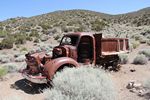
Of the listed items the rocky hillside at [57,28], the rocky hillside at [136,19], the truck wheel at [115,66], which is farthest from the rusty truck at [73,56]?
the rocky hillside at [136,19]

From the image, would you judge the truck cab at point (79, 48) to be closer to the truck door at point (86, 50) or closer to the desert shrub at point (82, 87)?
the truck door at point (86, 50)

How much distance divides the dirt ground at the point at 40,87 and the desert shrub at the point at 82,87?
131 centimetres

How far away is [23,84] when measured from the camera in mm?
12352

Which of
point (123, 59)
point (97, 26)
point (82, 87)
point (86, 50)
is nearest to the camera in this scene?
point (82, 87)

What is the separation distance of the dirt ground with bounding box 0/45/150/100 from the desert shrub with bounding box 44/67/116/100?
4.31ft

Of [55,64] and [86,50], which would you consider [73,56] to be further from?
[55,64]

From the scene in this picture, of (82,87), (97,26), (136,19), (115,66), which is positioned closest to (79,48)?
(115,66)

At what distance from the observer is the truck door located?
12.4 metres

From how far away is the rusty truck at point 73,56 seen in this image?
10.8 meters

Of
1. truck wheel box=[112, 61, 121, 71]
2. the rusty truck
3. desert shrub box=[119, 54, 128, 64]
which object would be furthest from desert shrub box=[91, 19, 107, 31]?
the rusty truck

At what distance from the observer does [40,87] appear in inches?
450

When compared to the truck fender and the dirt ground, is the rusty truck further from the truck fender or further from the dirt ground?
the dirt ground

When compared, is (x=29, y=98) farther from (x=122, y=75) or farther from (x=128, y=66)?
(x=128, y=66)

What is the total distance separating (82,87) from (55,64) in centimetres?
302
